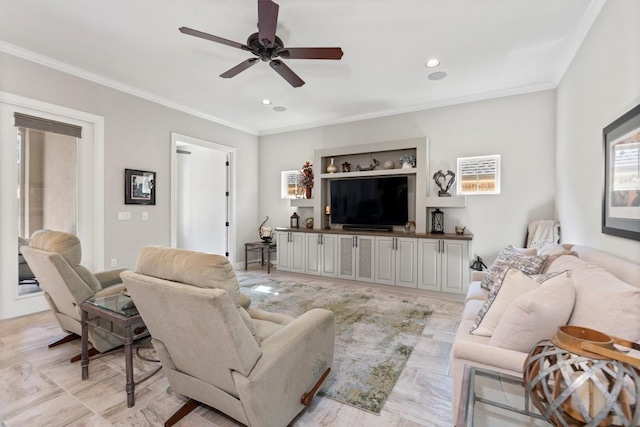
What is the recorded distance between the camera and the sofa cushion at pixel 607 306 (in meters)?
1.21

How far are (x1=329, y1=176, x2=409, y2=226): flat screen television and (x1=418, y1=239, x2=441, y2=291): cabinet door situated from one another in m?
0.67

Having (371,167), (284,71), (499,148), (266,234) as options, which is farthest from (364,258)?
(284,71)

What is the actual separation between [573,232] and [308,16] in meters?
3.49

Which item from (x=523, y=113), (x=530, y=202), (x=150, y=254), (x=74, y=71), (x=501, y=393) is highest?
(x=74, y=71)

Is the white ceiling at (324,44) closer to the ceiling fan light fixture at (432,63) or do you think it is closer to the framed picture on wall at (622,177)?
the ceiling fan light fixture at (432,63)

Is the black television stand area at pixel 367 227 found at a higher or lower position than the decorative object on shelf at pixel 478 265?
higher

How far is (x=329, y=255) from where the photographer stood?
5043 mm

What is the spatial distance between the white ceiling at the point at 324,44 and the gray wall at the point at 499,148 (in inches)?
9.6

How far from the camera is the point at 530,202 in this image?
4074mm

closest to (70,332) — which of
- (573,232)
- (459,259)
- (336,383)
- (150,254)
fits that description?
(150,254)

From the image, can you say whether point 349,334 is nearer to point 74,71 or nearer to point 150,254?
point 150,254

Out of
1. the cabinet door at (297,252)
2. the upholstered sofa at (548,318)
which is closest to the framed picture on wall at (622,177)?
the upholstered sofa at (548,318)

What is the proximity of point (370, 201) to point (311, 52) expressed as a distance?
2969 millimetres

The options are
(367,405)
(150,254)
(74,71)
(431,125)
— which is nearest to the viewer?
(150,254)
